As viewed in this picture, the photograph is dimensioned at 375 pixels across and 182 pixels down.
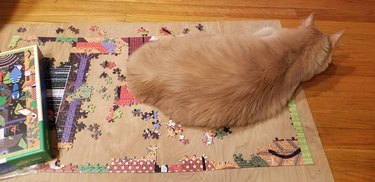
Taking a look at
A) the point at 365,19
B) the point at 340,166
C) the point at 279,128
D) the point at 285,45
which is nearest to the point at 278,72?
the point at 285,45

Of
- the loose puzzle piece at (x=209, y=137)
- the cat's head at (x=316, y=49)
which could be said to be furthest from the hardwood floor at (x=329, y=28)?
the loose puzzle piece at (x=209, y=137)

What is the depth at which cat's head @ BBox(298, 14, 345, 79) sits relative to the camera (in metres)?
1.82

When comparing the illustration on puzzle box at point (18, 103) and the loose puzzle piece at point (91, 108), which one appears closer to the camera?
the illustration on puzzle box at point (18, 103)

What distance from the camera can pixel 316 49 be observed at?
184 centimetres

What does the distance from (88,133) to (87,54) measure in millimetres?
586

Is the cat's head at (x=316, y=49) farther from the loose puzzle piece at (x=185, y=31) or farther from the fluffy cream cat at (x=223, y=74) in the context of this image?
the loose puzzle piece at (x=185, y=31)

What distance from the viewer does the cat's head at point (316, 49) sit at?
182 cm

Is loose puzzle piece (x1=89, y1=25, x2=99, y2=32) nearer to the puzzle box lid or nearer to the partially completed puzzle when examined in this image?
the partially completed puzzle

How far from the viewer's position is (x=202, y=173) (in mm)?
1653

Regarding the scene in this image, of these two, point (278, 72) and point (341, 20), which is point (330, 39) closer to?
point (278, 72)

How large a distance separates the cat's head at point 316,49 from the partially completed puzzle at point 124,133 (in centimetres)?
28

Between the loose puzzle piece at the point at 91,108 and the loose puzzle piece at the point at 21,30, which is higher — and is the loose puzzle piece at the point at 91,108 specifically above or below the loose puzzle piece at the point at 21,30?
below

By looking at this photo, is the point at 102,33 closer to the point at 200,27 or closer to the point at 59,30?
the point at 59,30

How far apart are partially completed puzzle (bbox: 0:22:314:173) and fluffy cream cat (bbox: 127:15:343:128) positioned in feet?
0.30
